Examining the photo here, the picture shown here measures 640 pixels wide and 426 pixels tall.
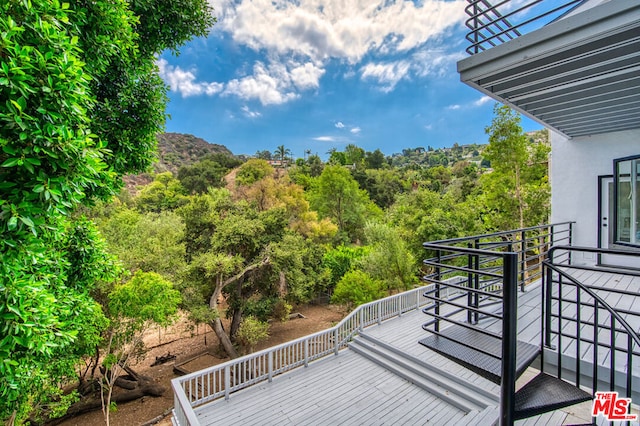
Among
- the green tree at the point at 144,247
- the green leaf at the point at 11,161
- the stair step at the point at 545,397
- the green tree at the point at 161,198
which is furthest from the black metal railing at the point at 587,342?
the green tree at the point at 161,198

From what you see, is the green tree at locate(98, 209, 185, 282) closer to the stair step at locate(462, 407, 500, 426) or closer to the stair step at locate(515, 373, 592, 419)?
the stair step at locate(462, 407, 500, 426)

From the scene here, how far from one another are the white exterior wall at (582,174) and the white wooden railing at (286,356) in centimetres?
340

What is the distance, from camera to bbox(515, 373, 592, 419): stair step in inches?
72.8

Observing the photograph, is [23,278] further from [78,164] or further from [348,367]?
[348,367]

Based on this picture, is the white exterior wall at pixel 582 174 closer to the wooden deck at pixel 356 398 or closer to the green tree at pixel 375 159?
the wooden deck at pixel 356 398

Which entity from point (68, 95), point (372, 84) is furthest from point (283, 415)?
point (372, 84)

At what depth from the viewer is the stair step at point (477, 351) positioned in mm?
2168

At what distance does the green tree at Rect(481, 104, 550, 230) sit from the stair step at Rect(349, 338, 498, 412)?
22.0ft

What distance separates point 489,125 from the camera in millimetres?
9008

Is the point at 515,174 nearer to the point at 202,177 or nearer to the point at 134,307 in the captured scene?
the point at 134,307

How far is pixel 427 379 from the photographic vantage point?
4891mm

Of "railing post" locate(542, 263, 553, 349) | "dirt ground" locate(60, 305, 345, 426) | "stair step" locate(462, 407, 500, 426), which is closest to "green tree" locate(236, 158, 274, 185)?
"dirt ground" locate(60, 305, 345, 426)

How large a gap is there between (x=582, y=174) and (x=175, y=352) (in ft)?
50.1

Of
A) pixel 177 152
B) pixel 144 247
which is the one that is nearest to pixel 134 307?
pixel 144 247
